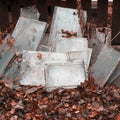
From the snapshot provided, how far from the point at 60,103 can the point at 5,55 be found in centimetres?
116

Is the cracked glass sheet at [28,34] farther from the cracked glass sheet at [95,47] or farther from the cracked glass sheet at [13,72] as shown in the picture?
the cracked glass sheet at [95,47]

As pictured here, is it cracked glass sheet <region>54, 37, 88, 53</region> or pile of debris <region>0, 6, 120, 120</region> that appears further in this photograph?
cracked glass sheet <region>54, 37, 88, 53</region>

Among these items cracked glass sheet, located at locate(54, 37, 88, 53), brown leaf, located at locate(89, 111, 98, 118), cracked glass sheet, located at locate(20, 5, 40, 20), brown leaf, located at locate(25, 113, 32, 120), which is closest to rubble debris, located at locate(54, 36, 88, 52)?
cracked glass sheet, located at locate(54, 37, 88, 53)

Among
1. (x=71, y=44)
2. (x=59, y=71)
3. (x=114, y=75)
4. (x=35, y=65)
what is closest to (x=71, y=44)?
(x=71, y=44)

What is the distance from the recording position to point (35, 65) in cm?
468

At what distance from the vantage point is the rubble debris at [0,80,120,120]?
412cm

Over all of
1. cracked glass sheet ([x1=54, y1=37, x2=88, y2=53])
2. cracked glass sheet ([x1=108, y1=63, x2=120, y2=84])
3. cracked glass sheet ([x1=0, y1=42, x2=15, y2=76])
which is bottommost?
cracked glass sheet ([x1=108, y1=63, x2=120, y2=84])

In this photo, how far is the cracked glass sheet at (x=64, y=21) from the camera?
17.0ft

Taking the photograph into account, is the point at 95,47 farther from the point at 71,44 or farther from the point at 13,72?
the point at 13,72

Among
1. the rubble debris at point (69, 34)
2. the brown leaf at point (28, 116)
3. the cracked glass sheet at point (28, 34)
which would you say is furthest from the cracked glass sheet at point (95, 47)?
the brown leaf at point (28, 116)

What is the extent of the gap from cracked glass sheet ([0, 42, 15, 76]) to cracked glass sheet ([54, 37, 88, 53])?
25.4 inches

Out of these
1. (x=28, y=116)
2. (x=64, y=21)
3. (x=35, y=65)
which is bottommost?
(x=28, y=116)

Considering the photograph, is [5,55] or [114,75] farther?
[5,55]

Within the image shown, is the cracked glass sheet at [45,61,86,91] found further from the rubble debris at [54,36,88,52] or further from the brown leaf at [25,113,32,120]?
the brown leaf at [25,113,32,120]
